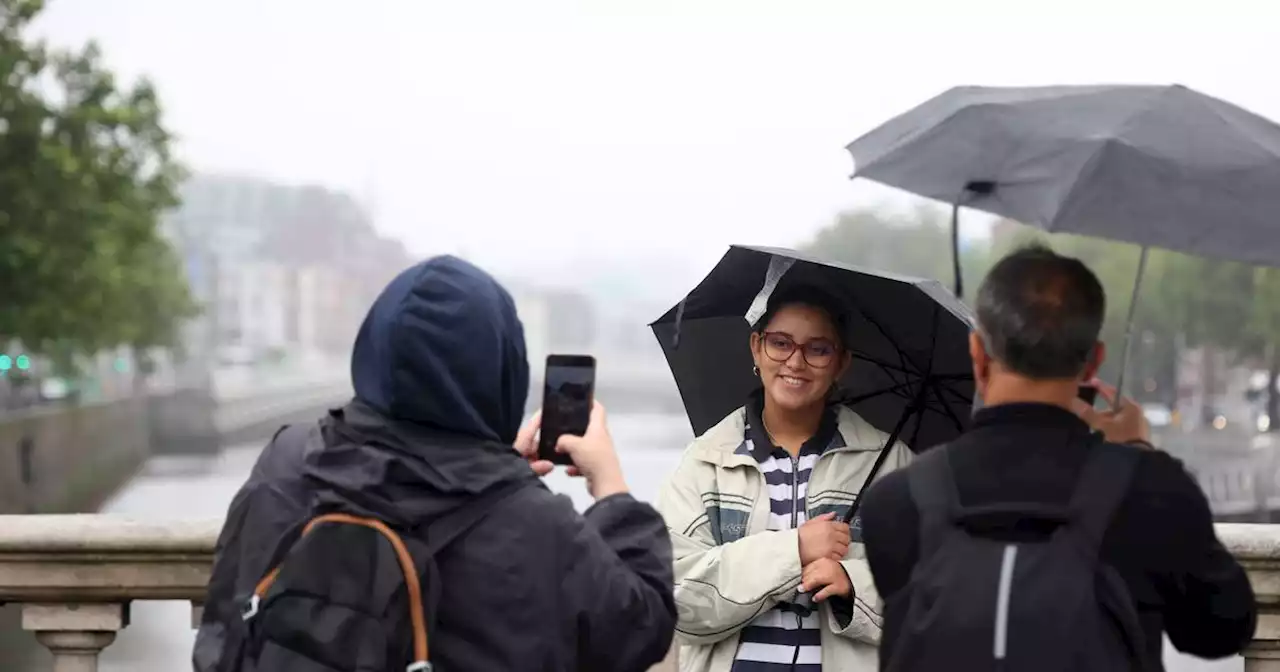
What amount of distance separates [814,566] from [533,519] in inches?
37.8

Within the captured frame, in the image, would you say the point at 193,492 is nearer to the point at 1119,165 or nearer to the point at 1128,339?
the point at 1128,339

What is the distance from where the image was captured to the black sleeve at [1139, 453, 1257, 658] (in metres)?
2.18

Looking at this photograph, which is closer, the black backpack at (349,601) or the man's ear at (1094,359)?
the black backpack at (349,601)

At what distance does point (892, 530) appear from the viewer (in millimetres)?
2264

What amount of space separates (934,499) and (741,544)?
0.86 meters

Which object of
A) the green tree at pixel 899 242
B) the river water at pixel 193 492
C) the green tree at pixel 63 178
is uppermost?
the green tree at pixel 63 178

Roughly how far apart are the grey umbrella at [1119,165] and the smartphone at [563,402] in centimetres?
71

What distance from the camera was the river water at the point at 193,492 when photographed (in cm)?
2558

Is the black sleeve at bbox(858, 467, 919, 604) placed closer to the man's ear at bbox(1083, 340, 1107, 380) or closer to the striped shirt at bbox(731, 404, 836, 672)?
the man's ear at bbox(1083, 340, 1107, 380)

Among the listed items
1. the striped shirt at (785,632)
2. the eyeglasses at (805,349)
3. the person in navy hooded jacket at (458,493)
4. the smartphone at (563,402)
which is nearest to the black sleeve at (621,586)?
the person in navy hooded jacket at (458,493)

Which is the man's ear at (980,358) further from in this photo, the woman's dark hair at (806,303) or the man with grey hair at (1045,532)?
the woman's dark hair at (806,303)

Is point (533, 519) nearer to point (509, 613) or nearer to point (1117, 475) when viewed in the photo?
point (509, 613)

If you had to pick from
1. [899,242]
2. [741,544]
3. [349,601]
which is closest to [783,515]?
[741,544]

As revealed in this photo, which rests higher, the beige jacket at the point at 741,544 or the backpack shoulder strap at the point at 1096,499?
the backpack shoulder strap at the point at 1096,499
